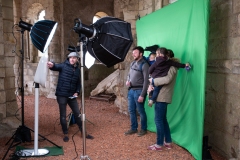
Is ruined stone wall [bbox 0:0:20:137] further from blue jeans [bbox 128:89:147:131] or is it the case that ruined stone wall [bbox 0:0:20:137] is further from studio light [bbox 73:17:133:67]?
studio light [bbox 73:17:133:67]

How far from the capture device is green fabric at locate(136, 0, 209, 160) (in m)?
3.46

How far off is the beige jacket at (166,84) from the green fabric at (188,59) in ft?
0.85

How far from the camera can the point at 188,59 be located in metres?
3.89

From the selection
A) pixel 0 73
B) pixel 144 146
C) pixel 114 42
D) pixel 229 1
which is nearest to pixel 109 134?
pixel 144 146

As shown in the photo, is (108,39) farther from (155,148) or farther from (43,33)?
(155,148)

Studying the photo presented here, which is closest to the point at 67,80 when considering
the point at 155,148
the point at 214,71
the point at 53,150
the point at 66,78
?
the point at 66,78

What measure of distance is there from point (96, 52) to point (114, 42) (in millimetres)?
238

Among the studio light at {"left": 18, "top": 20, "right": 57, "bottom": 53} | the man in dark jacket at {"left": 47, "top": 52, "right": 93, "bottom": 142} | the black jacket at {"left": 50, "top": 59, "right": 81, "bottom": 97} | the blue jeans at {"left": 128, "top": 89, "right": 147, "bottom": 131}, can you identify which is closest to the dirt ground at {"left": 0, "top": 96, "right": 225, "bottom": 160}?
the blue jeans at {"left": 128, "top": 89, "right": 147, "bottom": 131}

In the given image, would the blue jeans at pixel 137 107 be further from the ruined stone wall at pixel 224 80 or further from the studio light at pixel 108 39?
the studio light at pixel 108 39

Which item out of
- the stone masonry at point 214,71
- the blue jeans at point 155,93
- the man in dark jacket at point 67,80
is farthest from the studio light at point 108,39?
the man in dark jacket at point 67,80

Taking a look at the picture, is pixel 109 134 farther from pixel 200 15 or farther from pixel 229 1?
pixel 229 1

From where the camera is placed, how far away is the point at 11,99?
5.02 meters

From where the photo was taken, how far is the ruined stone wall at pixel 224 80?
3.40 meters

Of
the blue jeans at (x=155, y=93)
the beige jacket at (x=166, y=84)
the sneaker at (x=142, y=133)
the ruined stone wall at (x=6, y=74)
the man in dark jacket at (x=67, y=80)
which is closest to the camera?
the beige jacket at (x=166, y=84)
